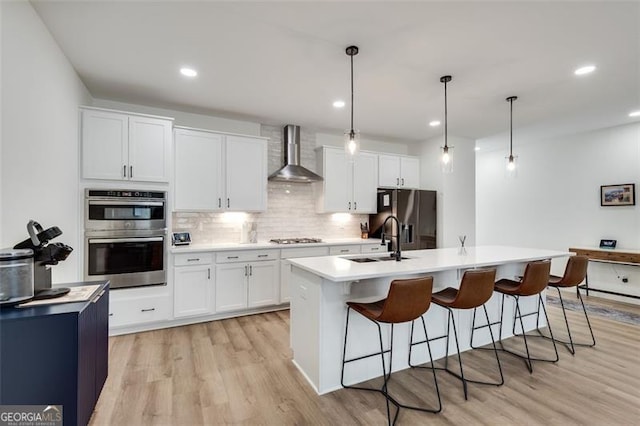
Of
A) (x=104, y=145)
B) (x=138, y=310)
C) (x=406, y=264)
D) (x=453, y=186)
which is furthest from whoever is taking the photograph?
(x=453, y=186)

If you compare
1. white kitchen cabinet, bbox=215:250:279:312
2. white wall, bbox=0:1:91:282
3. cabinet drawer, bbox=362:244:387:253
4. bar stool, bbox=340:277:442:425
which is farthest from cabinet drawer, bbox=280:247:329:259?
white wall, bbox=0:1:91:282

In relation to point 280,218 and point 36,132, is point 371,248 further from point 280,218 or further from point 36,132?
point 36,132

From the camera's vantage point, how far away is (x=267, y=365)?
2701 millimetres

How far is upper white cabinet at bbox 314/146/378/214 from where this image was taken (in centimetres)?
488

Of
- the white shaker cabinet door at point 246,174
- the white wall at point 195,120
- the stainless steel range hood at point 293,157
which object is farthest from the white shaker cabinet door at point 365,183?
the white wall at point 195,120

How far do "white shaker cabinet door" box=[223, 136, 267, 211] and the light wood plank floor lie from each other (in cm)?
181

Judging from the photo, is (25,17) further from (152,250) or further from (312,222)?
(312,222)

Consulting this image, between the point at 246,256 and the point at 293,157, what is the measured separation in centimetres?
172

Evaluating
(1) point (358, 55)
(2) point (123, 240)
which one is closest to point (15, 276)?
(2) point (123, 240)

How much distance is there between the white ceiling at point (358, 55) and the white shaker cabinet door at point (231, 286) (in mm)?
2097

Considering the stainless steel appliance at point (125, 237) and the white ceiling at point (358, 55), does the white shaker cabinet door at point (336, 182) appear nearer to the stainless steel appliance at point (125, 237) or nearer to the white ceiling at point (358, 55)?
the white ceiling at point (358, 55)

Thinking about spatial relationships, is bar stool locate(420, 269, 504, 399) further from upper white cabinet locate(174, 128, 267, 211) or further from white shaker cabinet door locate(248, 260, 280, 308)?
upper white cabinet locate(174, 128, 267, 211)

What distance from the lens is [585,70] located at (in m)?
2.98

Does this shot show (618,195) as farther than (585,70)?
Yes
